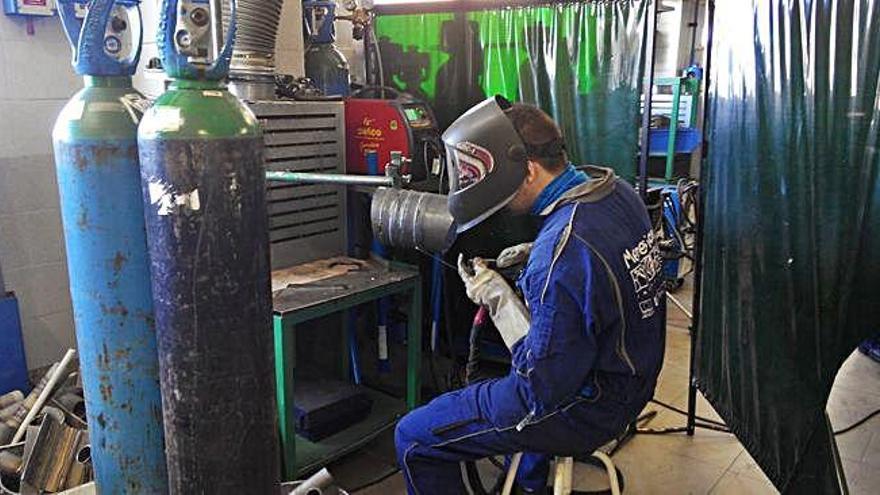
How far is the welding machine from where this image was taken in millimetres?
2830

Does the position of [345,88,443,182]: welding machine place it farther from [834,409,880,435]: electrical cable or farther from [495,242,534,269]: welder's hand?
[834,409,880,435]: electrical cable

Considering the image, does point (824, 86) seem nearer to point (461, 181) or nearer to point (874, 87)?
point (874, 87)

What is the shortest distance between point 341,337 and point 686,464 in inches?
63.7

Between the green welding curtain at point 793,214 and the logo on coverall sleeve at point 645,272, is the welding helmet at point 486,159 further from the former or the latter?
the green welding curtain at point 793,214

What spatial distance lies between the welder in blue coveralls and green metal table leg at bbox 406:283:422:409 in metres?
0.83

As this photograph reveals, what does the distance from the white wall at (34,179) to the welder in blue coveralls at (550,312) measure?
1994 millimetres

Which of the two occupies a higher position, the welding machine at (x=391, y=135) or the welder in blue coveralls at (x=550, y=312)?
the welding machine at (x=391, y=135)

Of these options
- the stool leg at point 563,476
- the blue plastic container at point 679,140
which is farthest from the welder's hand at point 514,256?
the blue plastic container at point 679,140

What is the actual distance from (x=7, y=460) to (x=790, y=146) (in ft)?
9.59

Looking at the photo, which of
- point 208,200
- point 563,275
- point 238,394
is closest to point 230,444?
point 238,394

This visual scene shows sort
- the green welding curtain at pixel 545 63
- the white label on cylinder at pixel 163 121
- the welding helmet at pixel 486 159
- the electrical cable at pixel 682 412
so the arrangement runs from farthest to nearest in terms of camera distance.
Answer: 1. the electrical cable at pixel 682 412
2. the green welding curtain at pixel 545 63
3. the welding helmet at pixel 486 159
4. the white label on cylinder at pixel 163 121

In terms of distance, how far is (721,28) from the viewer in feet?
8.40

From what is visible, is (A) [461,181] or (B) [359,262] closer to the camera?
(A) [461,181]

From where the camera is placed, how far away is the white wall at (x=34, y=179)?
281 centimetres
